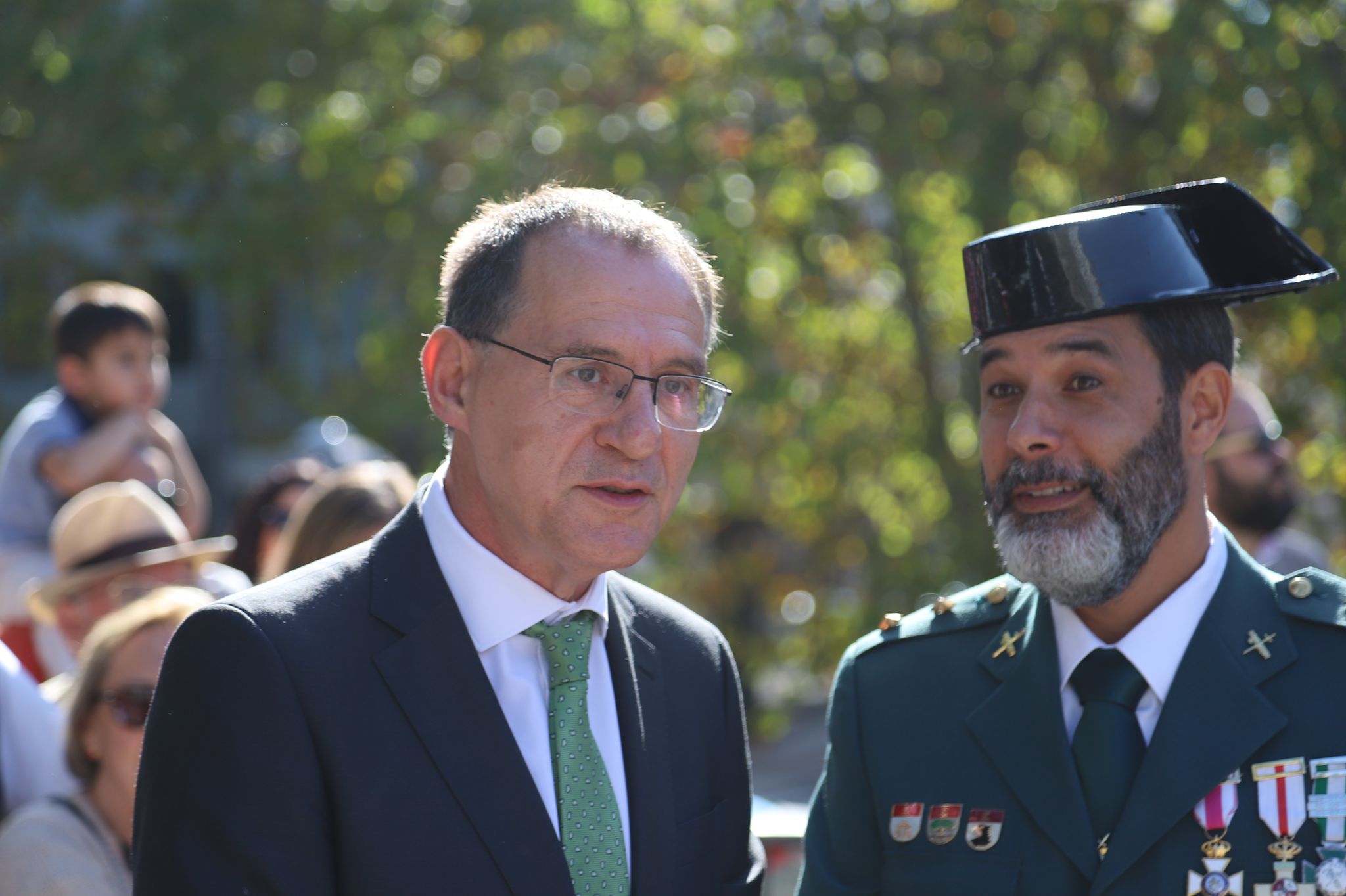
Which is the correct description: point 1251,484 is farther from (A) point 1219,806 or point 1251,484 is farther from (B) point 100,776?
(B) point 100,776

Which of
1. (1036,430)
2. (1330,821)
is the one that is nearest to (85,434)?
(1036,430)

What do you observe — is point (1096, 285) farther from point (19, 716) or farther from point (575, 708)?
point (19, 716)

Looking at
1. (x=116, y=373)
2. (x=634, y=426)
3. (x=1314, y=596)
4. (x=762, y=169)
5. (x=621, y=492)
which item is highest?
(x=762, y=169)

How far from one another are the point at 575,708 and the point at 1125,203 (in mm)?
1462

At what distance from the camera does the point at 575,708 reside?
243cm

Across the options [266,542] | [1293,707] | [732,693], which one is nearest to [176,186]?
[266,542]

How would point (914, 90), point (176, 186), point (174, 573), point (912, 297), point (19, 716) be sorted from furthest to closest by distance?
point (176, 186) → point (912, 297) → point (914, 90) → point (174, 573) → point (19, 716)

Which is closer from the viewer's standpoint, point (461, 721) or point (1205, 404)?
point (461, 721)

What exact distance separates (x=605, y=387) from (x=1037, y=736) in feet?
3.29

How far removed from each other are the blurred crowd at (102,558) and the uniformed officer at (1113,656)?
1.53 m

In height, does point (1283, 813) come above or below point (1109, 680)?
below

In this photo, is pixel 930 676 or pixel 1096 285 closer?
pixel 1096 285

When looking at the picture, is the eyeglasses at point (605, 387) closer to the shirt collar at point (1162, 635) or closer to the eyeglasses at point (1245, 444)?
the shirt collar at point (1162, 635)

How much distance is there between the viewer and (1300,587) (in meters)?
2.67
